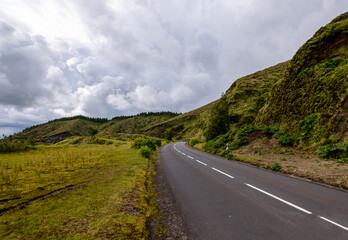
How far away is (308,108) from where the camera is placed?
16.6 metres

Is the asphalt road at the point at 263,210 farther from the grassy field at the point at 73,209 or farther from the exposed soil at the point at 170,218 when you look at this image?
the grassy field at the point at 73,209

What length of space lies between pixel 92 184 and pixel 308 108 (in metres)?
20.8

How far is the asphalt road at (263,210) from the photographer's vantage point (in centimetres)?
353

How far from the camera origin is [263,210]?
14.9 feet

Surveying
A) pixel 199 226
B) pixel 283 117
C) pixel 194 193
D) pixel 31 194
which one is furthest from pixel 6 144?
pixel 283 117

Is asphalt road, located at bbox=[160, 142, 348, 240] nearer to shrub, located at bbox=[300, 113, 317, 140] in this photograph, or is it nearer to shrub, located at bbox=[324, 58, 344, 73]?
shrub, located at bbox=[300, 113, 317, 140]

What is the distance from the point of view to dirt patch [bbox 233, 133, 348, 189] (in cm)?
734

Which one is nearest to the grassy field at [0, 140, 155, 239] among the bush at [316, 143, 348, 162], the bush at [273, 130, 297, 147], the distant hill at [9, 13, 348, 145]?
the bush at [316, 143, 348, 162]

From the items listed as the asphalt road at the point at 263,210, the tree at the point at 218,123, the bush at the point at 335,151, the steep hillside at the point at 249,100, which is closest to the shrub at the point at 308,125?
the bush at the point at 335,151

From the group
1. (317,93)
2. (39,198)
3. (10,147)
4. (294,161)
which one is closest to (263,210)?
(39,198)

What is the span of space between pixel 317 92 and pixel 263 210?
713 inches

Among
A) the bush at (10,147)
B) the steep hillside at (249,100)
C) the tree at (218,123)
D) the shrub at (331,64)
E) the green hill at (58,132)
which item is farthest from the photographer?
the green hill at (58,132)

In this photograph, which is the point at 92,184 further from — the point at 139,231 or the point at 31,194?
the point at 139,231

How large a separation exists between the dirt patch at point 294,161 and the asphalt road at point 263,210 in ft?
3.52
